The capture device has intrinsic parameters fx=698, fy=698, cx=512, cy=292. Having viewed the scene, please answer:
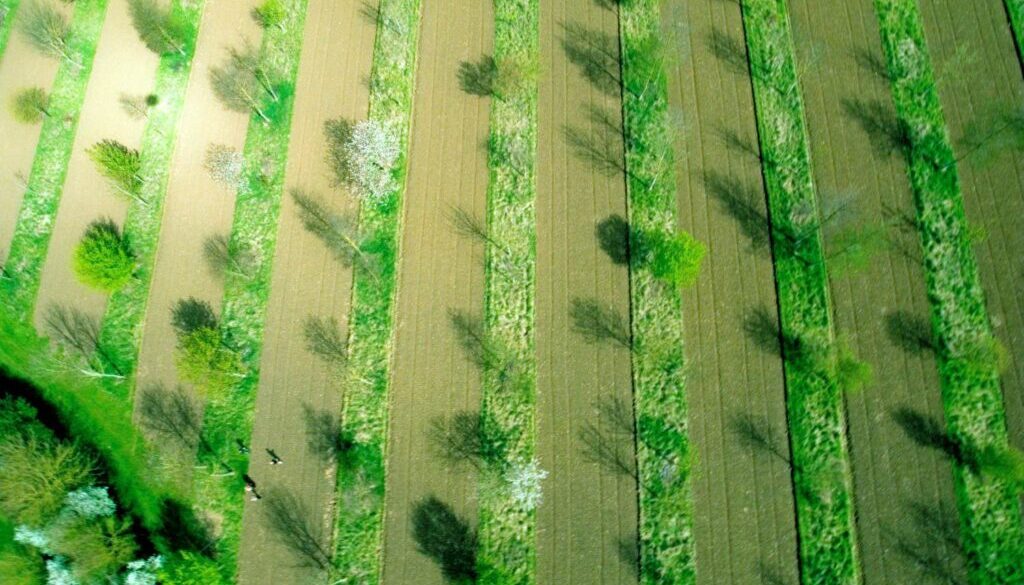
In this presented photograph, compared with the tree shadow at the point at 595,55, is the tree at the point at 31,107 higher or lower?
lower

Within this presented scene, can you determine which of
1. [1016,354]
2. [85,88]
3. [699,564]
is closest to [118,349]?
[85,88]

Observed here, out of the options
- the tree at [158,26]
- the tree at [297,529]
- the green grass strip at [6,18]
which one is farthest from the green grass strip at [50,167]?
the tree at [297,529]

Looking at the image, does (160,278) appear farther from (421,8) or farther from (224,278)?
(421,8)

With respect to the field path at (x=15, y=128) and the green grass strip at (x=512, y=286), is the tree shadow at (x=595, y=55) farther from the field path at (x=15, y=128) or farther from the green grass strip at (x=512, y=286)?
the field path at (x=15, y=128)

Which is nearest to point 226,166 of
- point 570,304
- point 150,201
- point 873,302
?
point 150,201

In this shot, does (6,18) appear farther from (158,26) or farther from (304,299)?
(304,299)

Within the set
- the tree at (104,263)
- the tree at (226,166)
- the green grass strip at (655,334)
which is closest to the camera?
the green grass strip at (655,334)

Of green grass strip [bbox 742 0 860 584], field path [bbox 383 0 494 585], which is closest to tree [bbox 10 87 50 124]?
field path [bbox 383 0 494 585]
